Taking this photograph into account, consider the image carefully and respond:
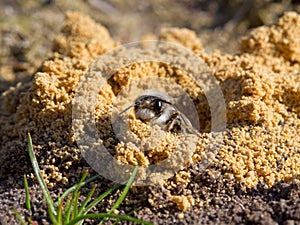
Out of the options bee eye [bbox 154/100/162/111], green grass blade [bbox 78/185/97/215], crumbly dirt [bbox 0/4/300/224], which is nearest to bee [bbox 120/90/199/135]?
bee eye [bbox 154/100/162/111]

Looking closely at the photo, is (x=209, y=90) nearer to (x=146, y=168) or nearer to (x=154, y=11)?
(x=146, y=168)

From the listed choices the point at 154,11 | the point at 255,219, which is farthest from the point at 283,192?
the point at 154,11

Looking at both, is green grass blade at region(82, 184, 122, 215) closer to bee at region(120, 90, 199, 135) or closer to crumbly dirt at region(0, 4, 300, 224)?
crumbly dirt at region(0, 4, 300, 224)

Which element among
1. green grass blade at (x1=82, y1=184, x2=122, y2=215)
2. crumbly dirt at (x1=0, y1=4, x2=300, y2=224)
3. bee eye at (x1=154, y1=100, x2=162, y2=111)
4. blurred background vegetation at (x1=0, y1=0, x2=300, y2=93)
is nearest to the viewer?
green grass blade at (x1=82, y1=184, x2=122, y2=215)

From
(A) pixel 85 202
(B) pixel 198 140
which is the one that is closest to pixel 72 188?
(A) pixel 85 202

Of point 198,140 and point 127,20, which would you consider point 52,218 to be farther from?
point 127,20

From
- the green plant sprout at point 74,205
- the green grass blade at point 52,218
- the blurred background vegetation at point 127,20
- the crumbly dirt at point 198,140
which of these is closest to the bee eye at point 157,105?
the crumbly dirt at point 198,140

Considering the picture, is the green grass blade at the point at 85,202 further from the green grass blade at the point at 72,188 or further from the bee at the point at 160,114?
the bee at the point at 160,114
